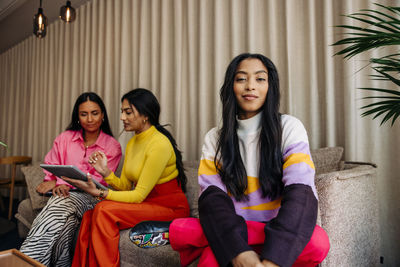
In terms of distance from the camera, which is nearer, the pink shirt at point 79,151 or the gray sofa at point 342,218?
the gray sofa at point 342,218

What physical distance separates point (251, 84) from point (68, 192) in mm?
1320

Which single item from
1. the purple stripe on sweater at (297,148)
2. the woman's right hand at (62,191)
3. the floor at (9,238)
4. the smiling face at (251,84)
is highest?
the smiling face at (251,84)

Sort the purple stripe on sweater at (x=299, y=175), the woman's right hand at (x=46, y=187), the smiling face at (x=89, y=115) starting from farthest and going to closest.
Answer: the smiling face at (x=89, y=115), the woman's right hand at (x=46, y=187), the purple stripe on sweater at (x=299, y=175)

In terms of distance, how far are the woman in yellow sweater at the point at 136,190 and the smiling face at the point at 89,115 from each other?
0.44 metres

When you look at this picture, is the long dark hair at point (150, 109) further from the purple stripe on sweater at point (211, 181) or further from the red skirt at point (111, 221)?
the purple stripe on sweater at point (211, 181)

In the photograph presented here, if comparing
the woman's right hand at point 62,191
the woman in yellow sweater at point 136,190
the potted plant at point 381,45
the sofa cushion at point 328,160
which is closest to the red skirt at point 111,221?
the woman in yellow sweater at point 136,190

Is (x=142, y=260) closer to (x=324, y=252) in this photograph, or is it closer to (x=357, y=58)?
(x=324, y=252)

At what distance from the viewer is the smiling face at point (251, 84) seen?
3.97ft

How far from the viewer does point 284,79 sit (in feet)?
6.68

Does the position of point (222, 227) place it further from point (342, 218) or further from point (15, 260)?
point (15, 260)

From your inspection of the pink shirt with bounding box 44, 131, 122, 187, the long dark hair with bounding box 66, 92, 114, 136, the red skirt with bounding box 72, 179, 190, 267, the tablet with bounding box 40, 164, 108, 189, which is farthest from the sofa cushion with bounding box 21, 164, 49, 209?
the red skirt with bounding box 72, 179, 190, 267

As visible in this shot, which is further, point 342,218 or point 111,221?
point 111,221

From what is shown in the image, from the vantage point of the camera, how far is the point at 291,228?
904mm

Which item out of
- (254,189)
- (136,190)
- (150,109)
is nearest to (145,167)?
(136,190)
